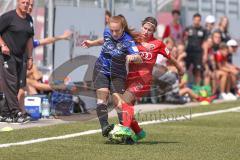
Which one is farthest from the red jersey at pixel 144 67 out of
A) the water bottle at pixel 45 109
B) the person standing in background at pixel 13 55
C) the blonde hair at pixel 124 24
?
the water bottle at pixel 45 109

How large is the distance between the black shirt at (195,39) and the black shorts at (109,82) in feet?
36.1

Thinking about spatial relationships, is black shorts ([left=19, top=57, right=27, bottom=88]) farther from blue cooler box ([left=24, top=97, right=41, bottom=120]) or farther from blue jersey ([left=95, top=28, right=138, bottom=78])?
blue jersey ([left=95, top=28, right=138, bottom=78])

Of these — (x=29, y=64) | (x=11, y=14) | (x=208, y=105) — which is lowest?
(x=208, y=105)

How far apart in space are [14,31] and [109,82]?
3396 millimetres

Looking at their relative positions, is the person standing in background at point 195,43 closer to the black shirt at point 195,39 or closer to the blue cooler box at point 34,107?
the black shirt at point 195,39

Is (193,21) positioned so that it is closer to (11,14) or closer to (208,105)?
(208,105)

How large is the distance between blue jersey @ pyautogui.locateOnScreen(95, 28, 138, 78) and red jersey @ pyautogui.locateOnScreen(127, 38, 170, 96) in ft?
0.71

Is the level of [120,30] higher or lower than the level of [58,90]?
higher

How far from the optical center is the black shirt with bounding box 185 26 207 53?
21.6m

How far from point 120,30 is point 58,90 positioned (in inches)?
219

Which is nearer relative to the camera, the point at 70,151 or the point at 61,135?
the point at 70,151

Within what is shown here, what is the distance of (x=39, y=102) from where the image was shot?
47.7ft

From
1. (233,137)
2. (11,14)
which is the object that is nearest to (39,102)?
(11,14)

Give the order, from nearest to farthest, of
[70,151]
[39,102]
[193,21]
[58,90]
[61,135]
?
[70,151], [61,135], [39,102], [58,90], [193,21]
